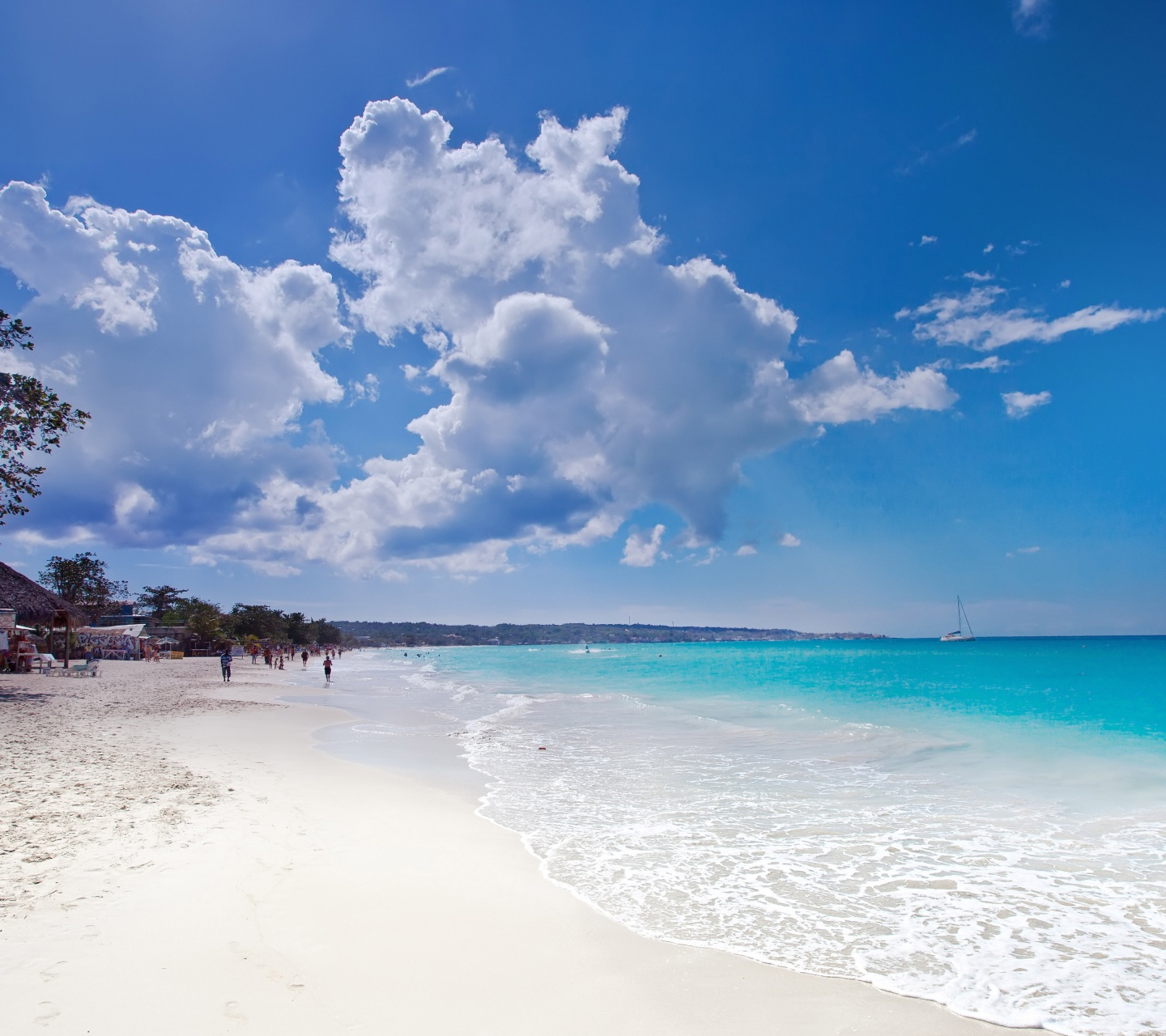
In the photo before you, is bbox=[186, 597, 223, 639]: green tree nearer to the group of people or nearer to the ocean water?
the group of people

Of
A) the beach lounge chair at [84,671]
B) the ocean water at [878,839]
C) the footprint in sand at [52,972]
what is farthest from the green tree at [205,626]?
the footprint in sand at [52,972]

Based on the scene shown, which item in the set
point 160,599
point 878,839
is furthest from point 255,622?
point 878,839

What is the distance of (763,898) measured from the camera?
6.38 metres

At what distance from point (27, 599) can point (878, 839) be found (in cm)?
3318

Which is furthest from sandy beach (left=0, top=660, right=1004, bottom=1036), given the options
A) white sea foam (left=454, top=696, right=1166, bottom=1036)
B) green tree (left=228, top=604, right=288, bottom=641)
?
green tree (left=228, top=604, right=288, bottom=641)

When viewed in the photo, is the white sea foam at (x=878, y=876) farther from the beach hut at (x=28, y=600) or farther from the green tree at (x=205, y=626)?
the green tree at (x=205, y=626)

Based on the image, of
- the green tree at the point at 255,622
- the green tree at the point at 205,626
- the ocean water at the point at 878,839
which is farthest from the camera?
the green tree at the point at 255,622

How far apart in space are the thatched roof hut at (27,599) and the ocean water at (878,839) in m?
16.9

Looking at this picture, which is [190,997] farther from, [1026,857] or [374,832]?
[1026,857]

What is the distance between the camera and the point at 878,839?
8398 millimetres

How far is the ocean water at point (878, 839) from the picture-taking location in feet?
16.8

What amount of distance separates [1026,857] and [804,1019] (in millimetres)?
5289

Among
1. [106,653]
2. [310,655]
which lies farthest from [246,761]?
[310,655]

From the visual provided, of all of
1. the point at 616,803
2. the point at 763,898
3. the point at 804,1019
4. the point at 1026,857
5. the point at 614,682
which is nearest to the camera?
the point at 804,1019
